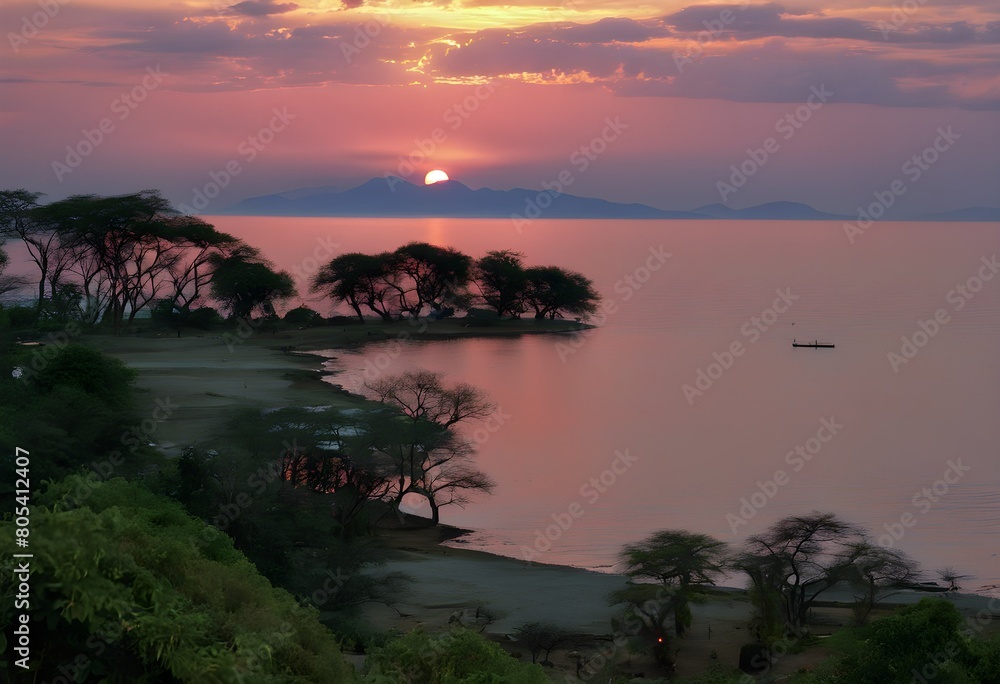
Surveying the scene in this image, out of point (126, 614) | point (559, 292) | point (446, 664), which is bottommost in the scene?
point (446, 664)

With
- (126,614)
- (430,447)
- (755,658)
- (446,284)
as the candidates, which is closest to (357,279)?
(446,284)

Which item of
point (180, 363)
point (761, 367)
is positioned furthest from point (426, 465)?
point (761, 367)

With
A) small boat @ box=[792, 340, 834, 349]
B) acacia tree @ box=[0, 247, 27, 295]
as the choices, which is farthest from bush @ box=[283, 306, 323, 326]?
small boat @ box=[792, 340, 834, 349]

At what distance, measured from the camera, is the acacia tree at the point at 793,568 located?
1700 centimetres

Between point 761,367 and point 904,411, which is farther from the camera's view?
point 761,367

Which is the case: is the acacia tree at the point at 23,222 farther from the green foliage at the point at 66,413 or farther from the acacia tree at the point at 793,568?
the acacia tree at the point at 793,568

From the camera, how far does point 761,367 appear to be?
170 ft

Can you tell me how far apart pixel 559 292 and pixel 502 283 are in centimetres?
417

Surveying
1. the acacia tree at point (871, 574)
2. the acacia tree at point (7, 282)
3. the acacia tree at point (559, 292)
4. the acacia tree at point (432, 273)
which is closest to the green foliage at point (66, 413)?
the acacia tree at point (871, 574)

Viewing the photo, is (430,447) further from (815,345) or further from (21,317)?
(815,345)

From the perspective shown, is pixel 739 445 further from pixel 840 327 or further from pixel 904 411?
pixel 840 327

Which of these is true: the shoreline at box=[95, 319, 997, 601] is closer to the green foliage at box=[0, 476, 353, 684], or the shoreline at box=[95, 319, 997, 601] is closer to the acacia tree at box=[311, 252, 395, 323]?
the acacia tree at box=[311, 252, 395, 323]

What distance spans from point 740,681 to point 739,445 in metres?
21.3

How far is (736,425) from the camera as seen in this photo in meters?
37.9
